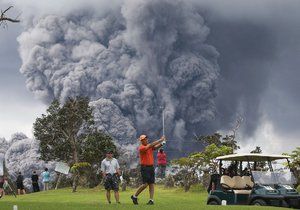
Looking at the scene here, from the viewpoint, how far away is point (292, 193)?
18953 mm

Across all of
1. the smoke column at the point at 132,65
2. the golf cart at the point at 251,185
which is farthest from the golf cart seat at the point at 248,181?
the smoke column at the point at 132,65

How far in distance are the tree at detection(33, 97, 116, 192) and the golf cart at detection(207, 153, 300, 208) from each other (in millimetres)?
36621

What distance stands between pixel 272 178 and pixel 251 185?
872 mm

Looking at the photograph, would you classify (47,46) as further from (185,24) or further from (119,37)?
(185,24)

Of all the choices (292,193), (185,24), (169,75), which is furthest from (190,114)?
(292,193)

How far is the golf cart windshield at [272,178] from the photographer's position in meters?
19.3

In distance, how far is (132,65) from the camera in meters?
178

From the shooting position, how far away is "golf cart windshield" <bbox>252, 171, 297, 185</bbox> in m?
19.3

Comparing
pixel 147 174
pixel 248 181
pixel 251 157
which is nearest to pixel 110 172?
pixel 147 174

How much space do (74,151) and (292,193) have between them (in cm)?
4110

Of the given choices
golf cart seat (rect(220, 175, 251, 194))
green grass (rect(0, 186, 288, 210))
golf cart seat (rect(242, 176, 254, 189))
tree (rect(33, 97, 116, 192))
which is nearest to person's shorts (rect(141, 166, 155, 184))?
green grass (rect(0, 186, 288, 210))

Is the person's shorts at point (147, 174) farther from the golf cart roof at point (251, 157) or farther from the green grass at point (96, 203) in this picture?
the golf cart roof at point (251, 157)

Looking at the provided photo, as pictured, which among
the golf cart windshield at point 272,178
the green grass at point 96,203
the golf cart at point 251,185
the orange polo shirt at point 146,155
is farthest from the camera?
the golf cart windshield at point 272,178

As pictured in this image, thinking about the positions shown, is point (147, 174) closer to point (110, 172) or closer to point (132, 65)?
point (110, 172)
